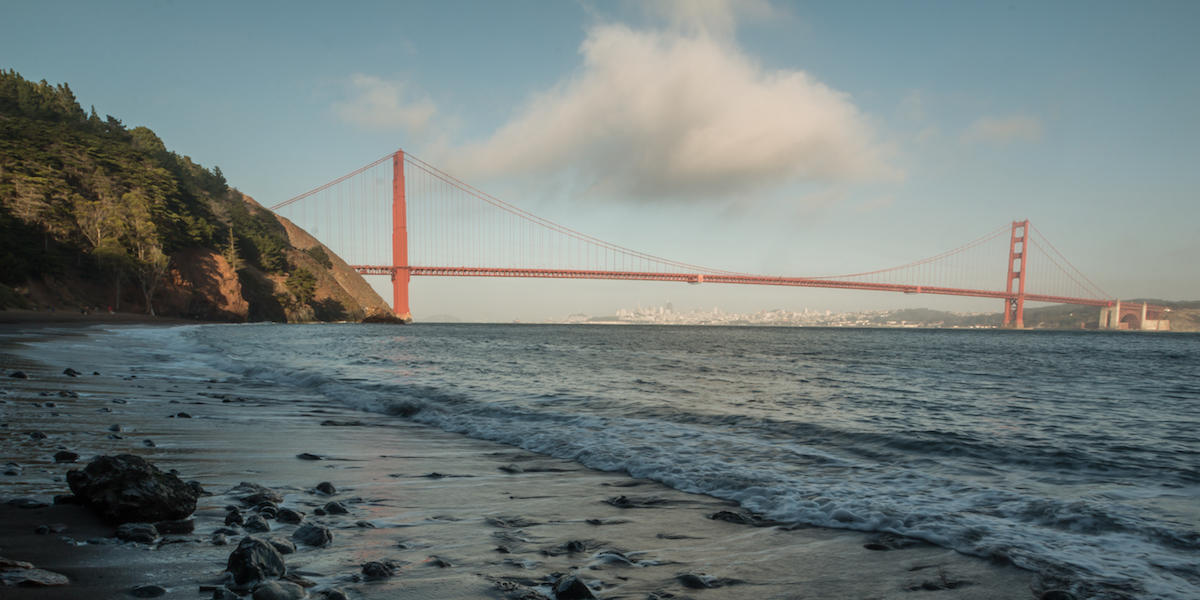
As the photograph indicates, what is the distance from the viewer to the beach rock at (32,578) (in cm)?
179

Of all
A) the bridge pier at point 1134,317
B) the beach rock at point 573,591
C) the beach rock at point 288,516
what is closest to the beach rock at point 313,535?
the beach rock at point 288,516

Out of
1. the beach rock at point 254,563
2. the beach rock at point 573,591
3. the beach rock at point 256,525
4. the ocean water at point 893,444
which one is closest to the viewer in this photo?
the beach rock at point 254,563

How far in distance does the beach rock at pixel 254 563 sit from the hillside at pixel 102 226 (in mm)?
40028

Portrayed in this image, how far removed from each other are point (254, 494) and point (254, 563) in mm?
1322

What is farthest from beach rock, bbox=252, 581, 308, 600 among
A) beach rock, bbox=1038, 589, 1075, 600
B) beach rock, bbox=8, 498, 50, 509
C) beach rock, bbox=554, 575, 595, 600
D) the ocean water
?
beach rock, bbox=1038, 589, 1075, 600

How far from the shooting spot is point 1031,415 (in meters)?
8.69

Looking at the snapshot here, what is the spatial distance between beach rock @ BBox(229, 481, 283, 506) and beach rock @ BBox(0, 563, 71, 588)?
1.14m

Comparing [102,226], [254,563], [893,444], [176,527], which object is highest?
[102,226]

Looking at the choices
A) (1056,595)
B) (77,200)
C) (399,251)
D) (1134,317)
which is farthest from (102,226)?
(1134,317)

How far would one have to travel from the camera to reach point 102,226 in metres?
42.4

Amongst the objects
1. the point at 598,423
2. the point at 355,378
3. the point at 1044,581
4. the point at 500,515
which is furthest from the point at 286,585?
the point at 355,378

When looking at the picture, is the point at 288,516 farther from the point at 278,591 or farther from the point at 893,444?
the point at 893,444

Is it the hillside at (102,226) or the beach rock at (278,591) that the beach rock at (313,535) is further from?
the hillside at (102,226)

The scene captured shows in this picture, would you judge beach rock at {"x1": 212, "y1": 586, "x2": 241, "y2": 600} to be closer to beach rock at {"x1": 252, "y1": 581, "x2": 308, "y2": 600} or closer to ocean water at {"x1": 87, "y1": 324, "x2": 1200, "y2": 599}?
beach rock at {"x1": 252, "y1": 581, "x2": 308, "y2": 600}
